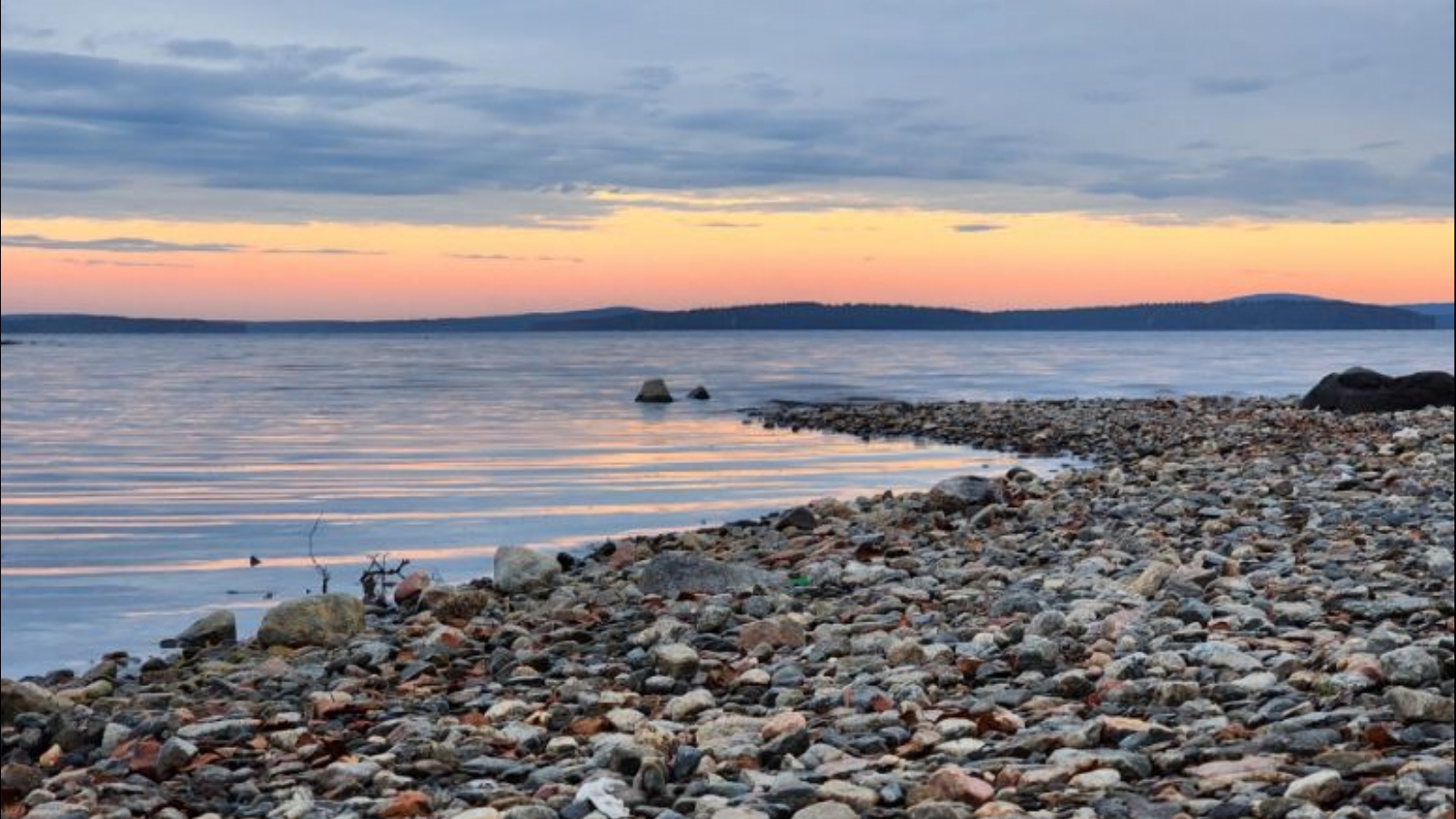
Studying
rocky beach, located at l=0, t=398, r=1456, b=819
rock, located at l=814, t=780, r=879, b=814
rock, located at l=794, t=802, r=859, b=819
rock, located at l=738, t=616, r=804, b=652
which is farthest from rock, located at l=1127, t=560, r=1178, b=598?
rock, located at l=794, t=802, r=859, b=819

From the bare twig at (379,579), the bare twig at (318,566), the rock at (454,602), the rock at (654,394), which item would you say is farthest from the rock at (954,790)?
the rock at (654,394)

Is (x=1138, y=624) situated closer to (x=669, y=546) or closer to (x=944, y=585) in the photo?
(x=944, y=585)

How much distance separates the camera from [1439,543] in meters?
10.4

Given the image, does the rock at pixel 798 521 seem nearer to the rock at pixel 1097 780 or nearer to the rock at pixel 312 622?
the rock at pixel 312 622

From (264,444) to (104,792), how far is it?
26.5 m

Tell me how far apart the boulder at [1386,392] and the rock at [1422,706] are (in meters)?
23.6

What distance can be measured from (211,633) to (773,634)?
4.54 m

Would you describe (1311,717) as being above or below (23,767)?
above

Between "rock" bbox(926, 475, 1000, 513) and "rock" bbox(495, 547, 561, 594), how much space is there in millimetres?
4431

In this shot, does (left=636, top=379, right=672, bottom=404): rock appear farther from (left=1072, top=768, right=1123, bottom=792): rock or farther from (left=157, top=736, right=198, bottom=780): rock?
(left=1072, top=768, right=1123, bottom=792): rock

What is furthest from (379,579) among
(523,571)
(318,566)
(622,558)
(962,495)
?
(962,495)

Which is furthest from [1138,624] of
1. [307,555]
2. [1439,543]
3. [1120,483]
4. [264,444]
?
[264,444]

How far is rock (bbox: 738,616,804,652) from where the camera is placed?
8234mm

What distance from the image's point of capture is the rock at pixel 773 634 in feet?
27.0
